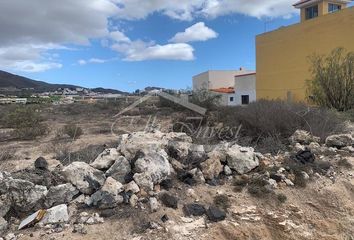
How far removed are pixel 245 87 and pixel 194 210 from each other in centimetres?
3288

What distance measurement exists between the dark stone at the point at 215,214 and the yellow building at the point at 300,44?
20.9 meters

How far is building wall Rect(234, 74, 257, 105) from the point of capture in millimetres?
35625

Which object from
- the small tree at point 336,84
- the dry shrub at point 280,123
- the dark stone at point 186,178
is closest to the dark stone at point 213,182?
the dark stone at point 186,178

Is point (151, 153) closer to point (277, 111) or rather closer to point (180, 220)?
point (180, 220)

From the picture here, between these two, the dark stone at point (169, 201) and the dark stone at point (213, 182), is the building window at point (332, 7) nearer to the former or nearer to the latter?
the dark stone at point (213, 182)

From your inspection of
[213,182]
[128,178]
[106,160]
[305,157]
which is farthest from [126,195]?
[305,157]

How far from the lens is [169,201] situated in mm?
5160

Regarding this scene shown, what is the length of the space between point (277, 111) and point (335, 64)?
949cm

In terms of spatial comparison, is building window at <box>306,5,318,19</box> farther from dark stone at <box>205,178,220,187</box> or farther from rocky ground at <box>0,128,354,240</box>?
dark stone at <box>205,178,220,187</box>

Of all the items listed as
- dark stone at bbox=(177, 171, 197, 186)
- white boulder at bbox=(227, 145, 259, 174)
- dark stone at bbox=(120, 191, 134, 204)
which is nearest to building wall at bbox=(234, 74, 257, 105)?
white boulder at bbox=(227, 145, 259, 174)

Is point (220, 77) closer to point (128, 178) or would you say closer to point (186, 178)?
point (186, 178)

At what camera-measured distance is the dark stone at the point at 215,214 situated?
16.3 feet

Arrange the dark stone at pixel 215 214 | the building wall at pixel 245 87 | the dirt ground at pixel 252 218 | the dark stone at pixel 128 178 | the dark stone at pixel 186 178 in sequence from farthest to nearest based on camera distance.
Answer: the building wall at pixel 245 87, the dark stone at pixel 186 178, the dark stone at pixel 128 178, the dark stone at pixel 215 214, the dirt ground at pixel 252 218

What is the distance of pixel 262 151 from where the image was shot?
806 cm
